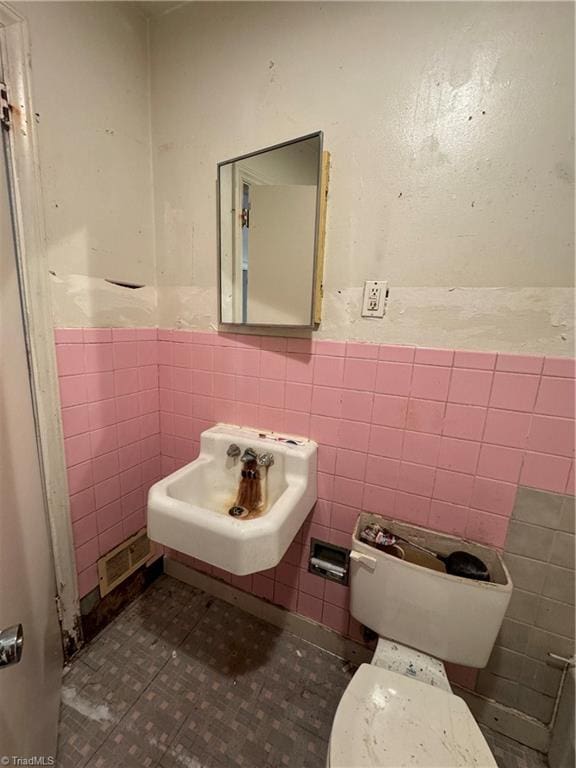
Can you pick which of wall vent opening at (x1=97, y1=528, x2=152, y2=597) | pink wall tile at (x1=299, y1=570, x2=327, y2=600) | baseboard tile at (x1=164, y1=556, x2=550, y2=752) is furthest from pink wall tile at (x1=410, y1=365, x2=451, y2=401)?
wall vent opening at (x1=97, y1=528, x2=152, y2=597)

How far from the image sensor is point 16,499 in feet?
2.35

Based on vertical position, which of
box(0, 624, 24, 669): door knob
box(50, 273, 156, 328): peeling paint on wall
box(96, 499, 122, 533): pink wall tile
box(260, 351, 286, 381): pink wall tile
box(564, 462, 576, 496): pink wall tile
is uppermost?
box(50, 273, 156, 328): peeling paint on wall

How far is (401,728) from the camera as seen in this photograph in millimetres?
729

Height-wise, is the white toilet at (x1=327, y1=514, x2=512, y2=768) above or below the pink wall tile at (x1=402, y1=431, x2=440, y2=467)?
below

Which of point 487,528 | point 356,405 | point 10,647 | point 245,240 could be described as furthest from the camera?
point 245,240

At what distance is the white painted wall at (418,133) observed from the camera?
761mm

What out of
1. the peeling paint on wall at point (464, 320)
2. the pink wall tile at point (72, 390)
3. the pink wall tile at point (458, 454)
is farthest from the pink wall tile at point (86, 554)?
the pink wall tile at point (458, 454)

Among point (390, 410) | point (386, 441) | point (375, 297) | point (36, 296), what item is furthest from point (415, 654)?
point (36, 296)

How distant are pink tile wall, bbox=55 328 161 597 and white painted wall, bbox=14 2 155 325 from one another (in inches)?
3.9

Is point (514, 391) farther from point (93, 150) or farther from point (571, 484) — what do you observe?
point (93, 150)

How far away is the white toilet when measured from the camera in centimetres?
69

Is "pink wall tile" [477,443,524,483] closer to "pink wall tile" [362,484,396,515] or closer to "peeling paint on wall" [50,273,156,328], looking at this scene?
"pink wall tile" [362,484,396,515]

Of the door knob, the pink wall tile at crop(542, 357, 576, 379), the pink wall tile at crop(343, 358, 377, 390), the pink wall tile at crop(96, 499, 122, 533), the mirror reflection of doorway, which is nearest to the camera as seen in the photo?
the door knob

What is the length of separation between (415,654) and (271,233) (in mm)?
1459
